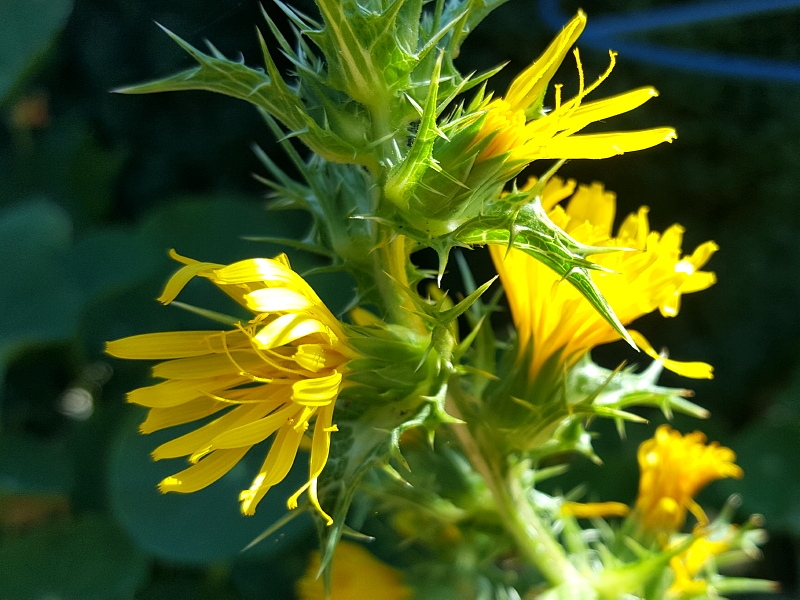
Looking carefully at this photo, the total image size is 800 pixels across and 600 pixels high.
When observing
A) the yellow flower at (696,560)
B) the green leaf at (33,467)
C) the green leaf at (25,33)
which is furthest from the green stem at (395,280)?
the green leaf at (25,33)

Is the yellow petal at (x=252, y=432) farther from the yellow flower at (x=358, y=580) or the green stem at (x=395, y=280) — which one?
the yellow flower at (x=358, y=580)

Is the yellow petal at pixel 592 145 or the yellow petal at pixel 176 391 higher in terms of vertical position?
the yellow petal at pixel 592 145

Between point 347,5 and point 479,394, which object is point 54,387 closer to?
point 479,394

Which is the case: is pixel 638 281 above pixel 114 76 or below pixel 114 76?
above

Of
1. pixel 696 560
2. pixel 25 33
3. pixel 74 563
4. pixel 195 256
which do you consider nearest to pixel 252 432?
pixel 696 560

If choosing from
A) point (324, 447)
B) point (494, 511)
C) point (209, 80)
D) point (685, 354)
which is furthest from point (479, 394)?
point (685, 354)

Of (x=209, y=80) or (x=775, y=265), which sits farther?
(x=775, y=265)
